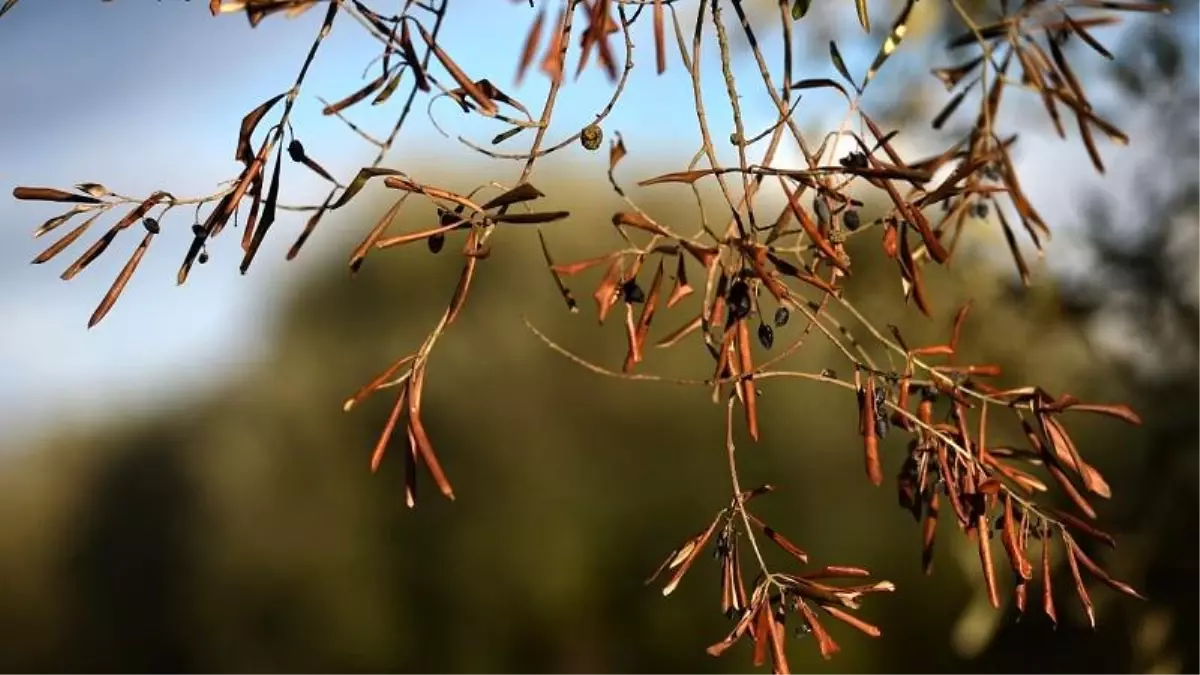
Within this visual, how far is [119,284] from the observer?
56 cm

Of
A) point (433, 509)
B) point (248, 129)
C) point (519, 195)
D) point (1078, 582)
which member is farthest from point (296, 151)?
point (433, 509)

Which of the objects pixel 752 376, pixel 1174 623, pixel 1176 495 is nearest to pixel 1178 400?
pixel 1176 495

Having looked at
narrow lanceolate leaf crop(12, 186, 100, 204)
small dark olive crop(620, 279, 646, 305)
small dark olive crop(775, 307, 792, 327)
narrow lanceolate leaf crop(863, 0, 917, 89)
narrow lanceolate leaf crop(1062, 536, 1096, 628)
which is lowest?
narrow lanceolate leaf crop(1062, 536, 1096, 628)

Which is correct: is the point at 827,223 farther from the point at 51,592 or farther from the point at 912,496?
the point at 51,592

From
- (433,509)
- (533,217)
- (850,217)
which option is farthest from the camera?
(433,509)

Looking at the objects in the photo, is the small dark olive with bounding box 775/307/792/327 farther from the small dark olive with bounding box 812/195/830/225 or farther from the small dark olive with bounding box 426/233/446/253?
the small dark olive with bounding box 426/233/446/253

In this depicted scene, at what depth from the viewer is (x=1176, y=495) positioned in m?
1.74

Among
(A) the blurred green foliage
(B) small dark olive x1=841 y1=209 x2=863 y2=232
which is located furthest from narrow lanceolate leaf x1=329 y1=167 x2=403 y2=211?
(A) the blurred green foliage

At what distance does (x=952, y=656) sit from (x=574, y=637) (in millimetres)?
1213

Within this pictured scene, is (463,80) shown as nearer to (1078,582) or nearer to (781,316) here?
(781,316)

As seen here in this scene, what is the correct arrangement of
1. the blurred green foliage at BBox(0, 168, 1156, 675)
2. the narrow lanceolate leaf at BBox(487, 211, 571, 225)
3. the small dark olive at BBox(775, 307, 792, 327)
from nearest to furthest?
the narrow lanceolate leaf at BBox(487, 211, 571, 225) → the small dark olive at BBox(775, 307, 792, 327) → the blurred green foliage at BBox(0, 168, 1156, 675)

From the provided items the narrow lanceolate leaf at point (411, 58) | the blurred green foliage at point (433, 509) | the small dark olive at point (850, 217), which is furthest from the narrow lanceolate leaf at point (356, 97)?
the blurred green foliage at point (433, 509)

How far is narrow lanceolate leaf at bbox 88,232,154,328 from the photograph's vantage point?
1.77 feet

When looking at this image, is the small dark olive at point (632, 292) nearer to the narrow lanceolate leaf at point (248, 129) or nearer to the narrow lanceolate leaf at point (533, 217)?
the narrow lanceolate leaf at point (533, 217)
